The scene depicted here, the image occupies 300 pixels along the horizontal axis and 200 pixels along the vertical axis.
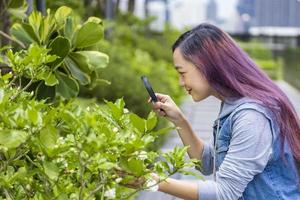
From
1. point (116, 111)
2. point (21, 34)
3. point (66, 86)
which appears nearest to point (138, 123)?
point (116, 111)

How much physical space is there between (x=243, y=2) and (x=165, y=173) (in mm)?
20685

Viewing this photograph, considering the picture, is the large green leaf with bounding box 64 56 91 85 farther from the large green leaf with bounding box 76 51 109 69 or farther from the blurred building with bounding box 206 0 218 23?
the blurred building with bounding box 206 0 218 23

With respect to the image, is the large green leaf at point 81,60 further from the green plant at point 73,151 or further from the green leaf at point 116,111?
the green leaf at point 116,111

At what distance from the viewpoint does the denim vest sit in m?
2.26

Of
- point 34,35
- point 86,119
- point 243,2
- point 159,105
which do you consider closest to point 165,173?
point 86,119

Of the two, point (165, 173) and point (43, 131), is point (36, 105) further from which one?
point (165, 173)

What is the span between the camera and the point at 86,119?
1.65 meters

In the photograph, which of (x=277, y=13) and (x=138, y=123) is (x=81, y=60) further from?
(x=277, y=13)

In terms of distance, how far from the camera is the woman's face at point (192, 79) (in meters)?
2.32

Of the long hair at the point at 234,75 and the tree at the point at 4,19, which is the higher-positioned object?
the long hair at the point at 234,75

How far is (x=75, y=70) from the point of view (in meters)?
2.88

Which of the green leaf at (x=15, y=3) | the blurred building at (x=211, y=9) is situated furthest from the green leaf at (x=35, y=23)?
the blurred building at (x=211, y=9)

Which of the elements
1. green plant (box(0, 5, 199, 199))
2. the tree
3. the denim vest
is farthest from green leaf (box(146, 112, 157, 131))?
the tree

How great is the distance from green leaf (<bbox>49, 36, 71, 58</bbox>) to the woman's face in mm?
516
